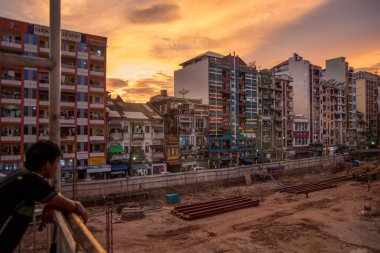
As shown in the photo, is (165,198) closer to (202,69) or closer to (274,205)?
(274,205)

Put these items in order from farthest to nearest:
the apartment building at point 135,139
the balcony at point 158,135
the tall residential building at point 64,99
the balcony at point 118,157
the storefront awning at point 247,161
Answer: the storefront awning at point 247,161, the balcony at point 158,135, the apartment building at point 135,139, the balcony at point 118,157, the tall residential building at point 64,99

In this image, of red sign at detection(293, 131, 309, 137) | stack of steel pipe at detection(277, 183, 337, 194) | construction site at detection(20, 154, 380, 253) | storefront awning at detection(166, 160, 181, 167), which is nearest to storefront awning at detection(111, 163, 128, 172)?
storefront awning at detection(166, 160, 181, 167)

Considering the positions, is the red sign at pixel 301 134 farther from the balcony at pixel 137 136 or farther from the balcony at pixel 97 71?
the balcony at pixel 97 71

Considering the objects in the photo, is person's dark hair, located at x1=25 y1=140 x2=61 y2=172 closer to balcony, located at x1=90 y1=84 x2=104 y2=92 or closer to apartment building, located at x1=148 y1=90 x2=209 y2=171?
balcony, located at x1=90 y1=84 x2=104 y2=92

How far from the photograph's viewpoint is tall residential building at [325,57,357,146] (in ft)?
327

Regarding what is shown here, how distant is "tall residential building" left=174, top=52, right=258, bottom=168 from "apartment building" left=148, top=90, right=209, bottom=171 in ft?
6.84

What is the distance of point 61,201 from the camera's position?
325 centimetres

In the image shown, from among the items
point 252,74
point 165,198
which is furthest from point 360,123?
point 165,198

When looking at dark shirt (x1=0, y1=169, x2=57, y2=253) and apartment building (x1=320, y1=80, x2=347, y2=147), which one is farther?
apartment building (x1=320, y1=80, x2=347, y2=147)

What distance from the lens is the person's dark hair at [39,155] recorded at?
3387 millimetres

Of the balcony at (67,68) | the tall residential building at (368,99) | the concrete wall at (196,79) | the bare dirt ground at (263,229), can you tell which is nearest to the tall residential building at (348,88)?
the tall residential building at (368,99)

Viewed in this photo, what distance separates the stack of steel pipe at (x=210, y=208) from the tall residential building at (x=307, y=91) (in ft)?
189

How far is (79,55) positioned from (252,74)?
42.5 m

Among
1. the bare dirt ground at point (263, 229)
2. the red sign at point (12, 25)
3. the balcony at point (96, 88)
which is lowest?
the bare dirt ground at point (263, 229)
